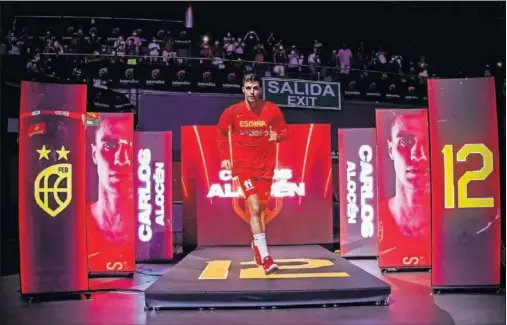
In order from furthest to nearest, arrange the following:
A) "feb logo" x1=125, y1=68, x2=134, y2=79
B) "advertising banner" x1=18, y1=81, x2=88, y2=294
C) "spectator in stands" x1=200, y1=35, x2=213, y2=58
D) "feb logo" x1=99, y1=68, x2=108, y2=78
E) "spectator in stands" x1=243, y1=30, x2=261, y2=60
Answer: "spectator in stands" x1=243, y1=30, x2=261, y2=60, "spectator in stands" x1=200, y1=35, x2=213, y2=58, "feb logo" x1=125, y1=68, x2=134, y2=79, "feb logo" x1=99, y1=68, x2=108, y2=78, "advertising banner" x1=18, y1=81, x2=88, y2=294

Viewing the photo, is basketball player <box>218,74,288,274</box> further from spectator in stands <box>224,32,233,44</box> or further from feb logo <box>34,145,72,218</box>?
spectator in stands <box>224,32,233,44</box>

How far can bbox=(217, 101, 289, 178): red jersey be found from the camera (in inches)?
166

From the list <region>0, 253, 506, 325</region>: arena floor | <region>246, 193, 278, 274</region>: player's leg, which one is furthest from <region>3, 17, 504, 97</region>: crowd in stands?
<region>0, 253, 506, 325</region>: arena floor

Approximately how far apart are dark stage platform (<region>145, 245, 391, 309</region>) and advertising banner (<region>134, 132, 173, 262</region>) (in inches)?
62.0

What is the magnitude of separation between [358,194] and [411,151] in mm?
1010

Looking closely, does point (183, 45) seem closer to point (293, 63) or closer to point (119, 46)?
point (119, 46)

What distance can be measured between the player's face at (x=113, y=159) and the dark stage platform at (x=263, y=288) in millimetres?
1189

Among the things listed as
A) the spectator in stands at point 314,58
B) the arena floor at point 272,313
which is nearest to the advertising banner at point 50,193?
the arena floor at point 272,313

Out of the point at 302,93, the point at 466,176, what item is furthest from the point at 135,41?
the point at 466,176

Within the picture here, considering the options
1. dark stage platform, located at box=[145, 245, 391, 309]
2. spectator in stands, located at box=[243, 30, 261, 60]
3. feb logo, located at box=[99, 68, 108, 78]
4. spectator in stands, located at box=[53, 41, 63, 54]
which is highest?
spectator in stands, located at box=[243, 30, 261, 60]

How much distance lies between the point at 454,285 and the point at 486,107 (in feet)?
4.08

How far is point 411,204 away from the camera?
15.6 ft

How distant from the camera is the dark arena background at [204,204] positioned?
310 centimetres

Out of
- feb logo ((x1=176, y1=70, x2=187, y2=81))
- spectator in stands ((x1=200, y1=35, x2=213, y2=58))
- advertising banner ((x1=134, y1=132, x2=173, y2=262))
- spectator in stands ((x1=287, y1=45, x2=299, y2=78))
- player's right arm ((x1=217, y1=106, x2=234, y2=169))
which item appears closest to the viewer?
player's right arm ((x1=217, y1=106, x2=234, y2=169))
